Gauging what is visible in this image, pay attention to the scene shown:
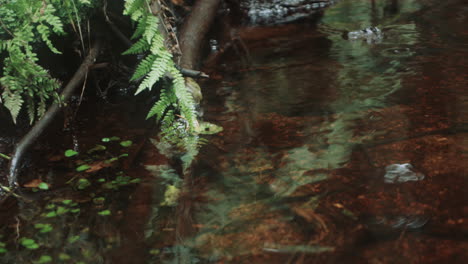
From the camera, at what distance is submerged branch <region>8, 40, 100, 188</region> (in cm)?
276

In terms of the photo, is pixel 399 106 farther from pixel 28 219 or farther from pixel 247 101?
pixel 28 219

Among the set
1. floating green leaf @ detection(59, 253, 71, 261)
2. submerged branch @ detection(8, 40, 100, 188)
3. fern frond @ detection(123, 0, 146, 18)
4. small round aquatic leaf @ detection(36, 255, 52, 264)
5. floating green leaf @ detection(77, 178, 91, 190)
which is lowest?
floating green leaf @ detection(59, 253, 71, 261)

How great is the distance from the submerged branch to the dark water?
15.3 inches

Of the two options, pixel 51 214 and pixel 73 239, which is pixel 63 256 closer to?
pixel 73 239

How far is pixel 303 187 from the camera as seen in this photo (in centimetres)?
245

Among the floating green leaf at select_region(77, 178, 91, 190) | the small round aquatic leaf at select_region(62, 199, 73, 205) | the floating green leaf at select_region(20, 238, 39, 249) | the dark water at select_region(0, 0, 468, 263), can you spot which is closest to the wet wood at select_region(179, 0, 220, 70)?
the dark water at select_region(0, 0, 468, 263)

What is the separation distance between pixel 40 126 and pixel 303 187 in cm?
189

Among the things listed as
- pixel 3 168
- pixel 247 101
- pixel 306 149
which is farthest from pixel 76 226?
pixel 247 101

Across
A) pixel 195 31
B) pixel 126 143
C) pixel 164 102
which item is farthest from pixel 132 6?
pixel 195 31

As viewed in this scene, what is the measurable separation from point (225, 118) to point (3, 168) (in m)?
1.67

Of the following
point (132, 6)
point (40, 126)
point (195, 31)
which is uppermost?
point (132, 6)

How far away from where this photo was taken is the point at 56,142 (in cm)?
330

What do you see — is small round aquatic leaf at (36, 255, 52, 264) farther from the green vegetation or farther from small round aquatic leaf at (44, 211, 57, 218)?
the green vegetation

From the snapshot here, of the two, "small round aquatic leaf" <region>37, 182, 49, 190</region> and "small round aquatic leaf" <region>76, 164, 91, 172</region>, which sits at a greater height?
"small round aquatic leaf" <region>76, 164, 91, 172</region>
